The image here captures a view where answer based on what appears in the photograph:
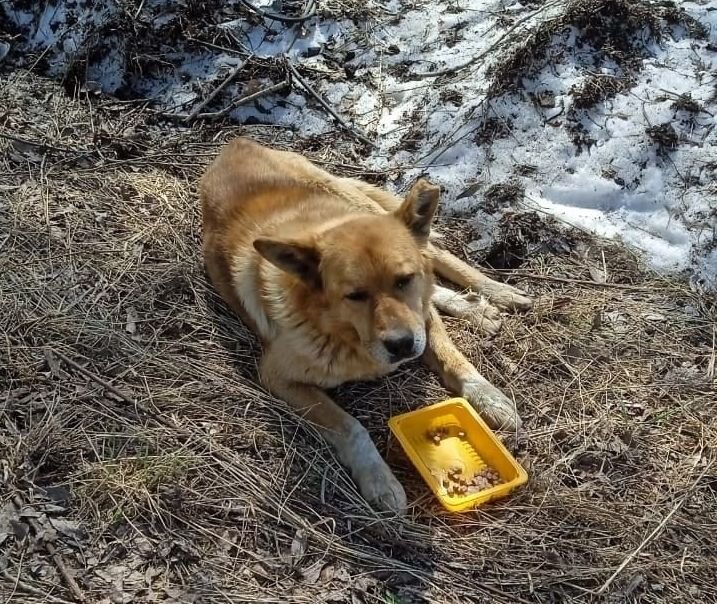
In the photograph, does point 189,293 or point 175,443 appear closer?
point 175,443

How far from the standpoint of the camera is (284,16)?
6.20 metres

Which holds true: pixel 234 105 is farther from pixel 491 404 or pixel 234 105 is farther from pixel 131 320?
pixel 491 404

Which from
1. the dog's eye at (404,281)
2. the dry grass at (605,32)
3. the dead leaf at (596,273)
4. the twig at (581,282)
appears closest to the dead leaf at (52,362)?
the dog's eye at (404,281)

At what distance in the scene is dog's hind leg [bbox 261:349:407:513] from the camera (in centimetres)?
343

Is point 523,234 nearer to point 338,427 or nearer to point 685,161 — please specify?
point 685,161

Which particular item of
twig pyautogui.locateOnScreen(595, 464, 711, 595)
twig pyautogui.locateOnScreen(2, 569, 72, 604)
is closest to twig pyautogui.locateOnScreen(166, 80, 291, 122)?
twig pyautogui.locateOnScreen(2, 569, 72, 604)

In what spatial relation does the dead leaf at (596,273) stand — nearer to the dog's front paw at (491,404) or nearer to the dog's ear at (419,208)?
the dog's front paw at (491,404)

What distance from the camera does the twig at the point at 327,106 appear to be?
5586 millimetres

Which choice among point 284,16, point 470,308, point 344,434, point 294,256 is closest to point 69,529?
point 344,434

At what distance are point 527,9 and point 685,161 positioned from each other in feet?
6.25

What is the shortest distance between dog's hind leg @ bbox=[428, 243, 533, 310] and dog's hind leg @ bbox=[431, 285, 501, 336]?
0.06 metres

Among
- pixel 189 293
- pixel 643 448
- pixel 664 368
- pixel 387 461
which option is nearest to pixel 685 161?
pixel 664 368

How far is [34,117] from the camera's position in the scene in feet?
18.6

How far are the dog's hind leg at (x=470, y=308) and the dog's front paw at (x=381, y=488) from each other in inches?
46.8
